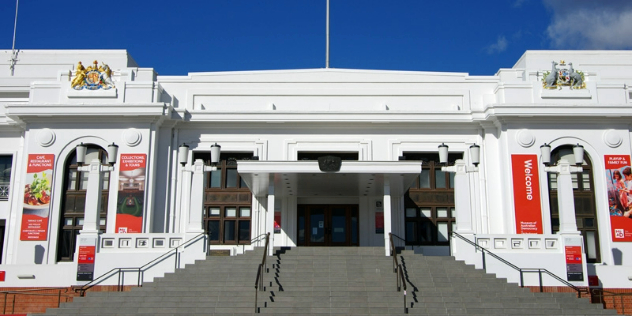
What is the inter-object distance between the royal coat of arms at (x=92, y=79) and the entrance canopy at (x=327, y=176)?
7.82 m

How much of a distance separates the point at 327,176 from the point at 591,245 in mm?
11282

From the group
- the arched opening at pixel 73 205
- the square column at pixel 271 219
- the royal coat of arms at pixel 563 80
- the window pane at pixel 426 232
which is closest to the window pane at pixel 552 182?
the royal coat of arms at pixel 563 80

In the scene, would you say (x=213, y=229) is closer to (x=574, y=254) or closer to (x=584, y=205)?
(x=574, y=254)

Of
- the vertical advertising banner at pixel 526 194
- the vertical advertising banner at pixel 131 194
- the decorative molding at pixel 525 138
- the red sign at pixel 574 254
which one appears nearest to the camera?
the red sign at pixel 574 254

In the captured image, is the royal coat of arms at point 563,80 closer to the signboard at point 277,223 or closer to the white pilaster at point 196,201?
the signboard at point 277,223

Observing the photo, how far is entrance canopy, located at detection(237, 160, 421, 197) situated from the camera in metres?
19.3

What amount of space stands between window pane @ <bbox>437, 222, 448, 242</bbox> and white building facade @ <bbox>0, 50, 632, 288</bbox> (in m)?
0.06

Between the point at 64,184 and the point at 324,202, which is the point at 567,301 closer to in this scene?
the point at 324,202

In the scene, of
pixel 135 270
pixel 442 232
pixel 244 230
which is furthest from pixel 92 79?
pixel 442 232

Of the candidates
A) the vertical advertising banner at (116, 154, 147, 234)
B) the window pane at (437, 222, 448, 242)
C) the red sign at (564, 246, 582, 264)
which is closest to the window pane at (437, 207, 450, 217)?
the window pane at (437, 222, 448, 242)

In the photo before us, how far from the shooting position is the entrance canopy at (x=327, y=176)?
→ 1931cm

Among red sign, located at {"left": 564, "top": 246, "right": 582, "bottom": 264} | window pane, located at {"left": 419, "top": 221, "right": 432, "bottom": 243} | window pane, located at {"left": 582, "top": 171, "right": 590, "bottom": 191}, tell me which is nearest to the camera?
red sign, located at {"left": 564, "top": 246, "right": 582, "bottom": 264}

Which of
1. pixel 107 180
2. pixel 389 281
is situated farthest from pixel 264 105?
pixel 389 281

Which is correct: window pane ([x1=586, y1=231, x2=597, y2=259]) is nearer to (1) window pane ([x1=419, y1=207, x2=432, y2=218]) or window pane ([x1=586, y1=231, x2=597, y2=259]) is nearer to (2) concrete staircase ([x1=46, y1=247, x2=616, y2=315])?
(1) window pane ([x1=419, y1=207, x2=432, y2=218])
